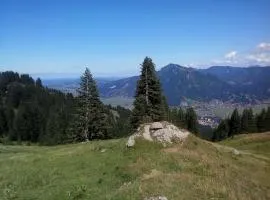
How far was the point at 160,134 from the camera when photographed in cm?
3734

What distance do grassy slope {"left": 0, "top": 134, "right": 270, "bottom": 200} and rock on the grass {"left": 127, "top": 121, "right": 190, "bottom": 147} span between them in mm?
838

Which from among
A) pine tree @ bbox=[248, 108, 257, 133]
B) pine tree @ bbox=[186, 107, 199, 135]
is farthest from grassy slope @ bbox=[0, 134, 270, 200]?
pine tree @ bbox=[248, 108, 257, 133]

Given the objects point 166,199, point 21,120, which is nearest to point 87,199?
point 166,199

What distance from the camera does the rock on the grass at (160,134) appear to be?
36875 millimetres

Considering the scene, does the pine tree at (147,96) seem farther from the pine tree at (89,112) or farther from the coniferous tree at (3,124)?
the coniferous tree at (3,124)

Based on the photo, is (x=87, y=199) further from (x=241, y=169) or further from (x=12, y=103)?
(x=12, y=103)

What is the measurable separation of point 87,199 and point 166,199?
611cm

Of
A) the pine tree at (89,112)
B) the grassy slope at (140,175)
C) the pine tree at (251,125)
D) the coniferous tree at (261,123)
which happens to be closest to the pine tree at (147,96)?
the pine tree at (89,112)

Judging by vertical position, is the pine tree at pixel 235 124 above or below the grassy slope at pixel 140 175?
below

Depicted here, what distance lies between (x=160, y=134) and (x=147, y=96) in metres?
39.6

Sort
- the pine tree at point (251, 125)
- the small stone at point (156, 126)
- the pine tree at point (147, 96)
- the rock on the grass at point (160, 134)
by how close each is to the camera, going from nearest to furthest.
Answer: the rock on the grass at point (160, 134)
the small stone at point (156, 126)
the pine tree at point (147, 96)
the pine tree at point (251, 125)

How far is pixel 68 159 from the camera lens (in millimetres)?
38375

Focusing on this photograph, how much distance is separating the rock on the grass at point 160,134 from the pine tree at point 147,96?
36850 millimetres

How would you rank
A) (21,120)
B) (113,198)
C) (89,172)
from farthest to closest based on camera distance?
(21,120), (89,172), (113,198)
